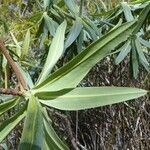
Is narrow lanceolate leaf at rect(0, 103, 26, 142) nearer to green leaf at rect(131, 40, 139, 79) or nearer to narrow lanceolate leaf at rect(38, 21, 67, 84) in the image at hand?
narrow lanceolate leaf at rect(38, 21, 67, 84)

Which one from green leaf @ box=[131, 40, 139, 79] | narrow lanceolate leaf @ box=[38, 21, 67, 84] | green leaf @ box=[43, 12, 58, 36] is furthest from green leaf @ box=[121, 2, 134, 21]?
narrow lanceolate leaf @ box=[38, 21, 67, 84]

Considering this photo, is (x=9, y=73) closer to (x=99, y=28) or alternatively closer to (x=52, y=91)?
(x=52, y=91)

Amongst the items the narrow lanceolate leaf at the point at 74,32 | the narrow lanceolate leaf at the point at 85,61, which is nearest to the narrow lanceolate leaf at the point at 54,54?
the narrow lanceolate leaf at the point at 85,61

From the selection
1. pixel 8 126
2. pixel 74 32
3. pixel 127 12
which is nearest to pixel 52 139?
pixel 8 126

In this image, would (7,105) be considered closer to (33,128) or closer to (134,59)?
(33,128)

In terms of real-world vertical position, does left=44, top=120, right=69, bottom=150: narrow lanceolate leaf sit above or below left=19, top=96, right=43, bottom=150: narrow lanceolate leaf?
below

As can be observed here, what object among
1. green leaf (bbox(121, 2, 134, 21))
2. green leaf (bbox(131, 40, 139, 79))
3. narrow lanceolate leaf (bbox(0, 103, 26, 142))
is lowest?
green leaf (bbox(131, 40, 139, 79))
